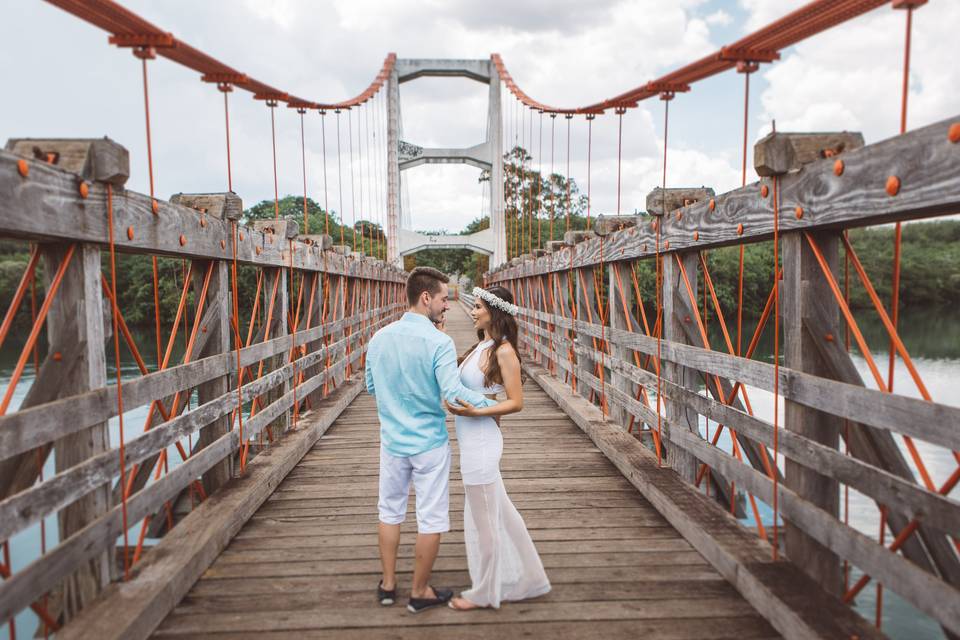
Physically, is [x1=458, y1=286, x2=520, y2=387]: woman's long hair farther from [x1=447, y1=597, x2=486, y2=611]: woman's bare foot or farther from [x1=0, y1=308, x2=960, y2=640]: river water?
[x1=0, y1=308, x2=960, y2=640]: river water

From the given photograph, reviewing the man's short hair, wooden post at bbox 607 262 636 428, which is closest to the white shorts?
the man's short hair

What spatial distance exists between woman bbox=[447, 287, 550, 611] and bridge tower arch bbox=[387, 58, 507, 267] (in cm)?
2199

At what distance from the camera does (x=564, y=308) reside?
686 cm

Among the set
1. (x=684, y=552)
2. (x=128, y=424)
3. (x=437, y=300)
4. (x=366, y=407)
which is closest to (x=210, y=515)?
(x=437, y=300)

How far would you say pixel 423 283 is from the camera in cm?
247

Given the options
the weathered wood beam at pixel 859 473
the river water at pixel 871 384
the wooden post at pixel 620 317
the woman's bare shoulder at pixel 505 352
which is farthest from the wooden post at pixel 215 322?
the wooden post at pixel 620 317

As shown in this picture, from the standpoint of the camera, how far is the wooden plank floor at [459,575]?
2.26 metres

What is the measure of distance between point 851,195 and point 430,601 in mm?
1790

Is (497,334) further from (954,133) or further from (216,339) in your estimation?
(216,339)

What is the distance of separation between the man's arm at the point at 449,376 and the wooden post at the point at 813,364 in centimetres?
100

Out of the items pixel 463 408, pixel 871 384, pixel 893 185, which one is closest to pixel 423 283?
pixel 463 408

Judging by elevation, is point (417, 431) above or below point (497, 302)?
below

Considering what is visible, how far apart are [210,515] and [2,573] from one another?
1.18 meters

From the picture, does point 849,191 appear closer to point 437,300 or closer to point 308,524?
point 437,300
